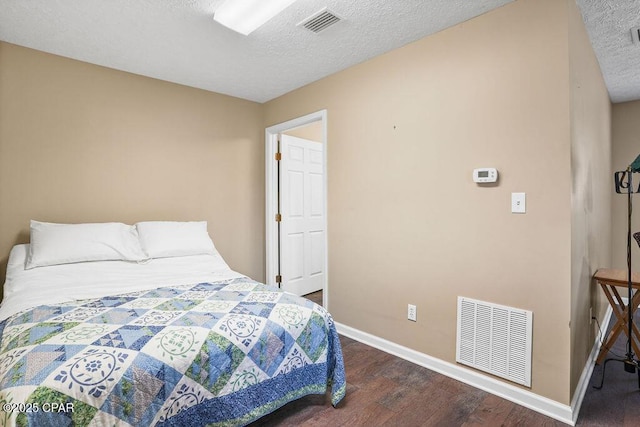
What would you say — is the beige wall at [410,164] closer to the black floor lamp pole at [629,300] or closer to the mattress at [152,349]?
the black floor lamp pole at [629,300]

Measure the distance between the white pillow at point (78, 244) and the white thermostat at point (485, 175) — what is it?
2638 mm

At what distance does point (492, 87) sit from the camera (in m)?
2.10

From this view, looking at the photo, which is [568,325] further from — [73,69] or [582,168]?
[73,69]

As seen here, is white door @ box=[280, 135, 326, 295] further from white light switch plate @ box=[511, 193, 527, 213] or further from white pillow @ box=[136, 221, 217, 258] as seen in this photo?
white light switch plate @ box=[511, 193, 527, 213]

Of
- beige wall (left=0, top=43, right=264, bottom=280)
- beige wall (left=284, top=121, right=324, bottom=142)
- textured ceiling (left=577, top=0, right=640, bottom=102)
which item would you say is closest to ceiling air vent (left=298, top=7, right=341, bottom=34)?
textured ceiling (left=577, top=0, right=640, bottom=102)

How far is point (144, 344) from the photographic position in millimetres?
1412

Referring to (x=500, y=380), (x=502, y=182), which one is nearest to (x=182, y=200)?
(x=502, y=182)

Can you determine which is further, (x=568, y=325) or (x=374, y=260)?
(x=374, y=260)

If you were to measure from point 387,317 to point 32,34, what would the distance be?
347cm

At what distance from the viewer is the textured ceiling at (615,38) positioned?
6.61ft

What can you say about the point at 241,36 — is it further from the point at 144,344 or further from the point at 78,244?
the point at 144,344

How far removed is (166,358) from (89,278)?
1.27 meters

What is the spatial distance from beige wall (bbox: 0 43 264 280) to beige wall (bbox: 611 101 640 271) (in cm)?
432

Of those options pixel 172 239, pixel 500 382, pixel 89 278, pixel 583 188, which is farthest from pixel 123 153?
pixel 583 188
